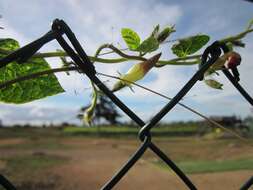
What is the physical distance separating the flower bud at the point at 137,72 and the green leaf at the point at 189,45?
Answer: 34mm

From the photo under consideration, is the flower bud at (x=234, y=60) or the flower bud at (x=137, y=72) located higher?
the flower bud at (x=137, y=72)

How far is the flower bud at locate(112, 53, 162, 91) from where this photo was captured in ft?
1.22

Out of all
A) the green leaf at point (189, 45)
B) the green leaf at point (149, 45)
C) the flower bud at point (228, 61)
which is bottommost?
the flower bud at point (228, 61)

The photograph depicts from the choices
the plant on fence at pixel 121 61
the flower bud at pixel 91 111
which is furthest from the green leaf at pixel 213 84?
the flower bud at pixel 91 111

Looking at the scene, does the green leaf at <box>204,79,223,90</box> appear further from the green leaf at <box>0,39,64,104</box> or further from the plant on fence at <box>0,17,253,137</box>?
the green leaf at <box>0,39,64,104</box>

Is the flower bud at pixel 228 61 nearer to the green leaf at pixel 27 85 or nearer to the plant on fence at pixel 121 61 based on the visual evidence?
the plant on fence at pixel 121 61

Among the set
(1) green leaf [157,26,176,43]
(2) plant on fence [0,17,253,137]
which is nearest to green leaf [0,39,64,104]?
(2) plant on fence [0,17,253,137]

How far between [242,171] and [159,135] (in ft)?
43.4

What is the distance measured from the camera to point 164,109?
0.40 meters

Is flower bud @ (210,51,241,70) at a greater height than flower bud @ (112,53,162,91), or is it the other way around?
flower bud @ (112,53,162,91)

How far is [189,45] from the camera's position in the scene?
40 centimetres

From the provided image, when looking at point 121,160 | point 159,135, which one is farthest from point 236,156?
point 159,135

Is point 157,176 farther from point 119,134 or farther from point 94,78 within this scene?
point 119,134

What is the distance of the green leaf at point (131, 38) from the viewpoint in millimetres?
388
